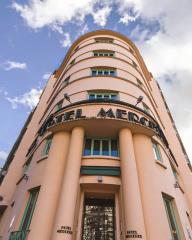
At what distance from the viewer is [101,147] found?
11562 millimetres

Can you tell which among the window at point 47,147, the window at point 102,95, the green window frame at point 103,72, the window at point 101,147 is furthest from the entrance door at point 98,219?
the green window frame at point 103,72

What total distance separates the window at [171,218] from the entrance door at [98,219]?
270 centimetres

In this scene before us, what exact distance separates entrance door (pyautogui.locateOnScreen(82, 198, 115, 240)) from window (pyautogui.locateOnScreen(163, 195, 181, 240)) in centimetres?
270

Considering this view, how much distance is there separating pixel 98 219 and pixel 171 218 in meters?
3.57

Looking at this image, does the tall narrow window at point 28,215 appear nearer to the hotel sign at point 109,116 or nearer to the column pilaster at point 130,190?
the hotel sign at point 109,116

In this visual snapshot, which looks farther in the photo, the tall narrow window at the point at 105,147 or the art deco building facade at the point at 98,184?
the tall narrow window at the point at 105,147

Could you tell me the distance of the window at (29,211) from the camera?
941 centimetres

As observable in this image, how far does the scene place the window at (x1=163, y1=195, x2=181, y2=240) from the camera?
9.18 meters

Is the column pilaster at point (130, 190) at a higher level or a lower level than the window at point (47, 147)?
lower

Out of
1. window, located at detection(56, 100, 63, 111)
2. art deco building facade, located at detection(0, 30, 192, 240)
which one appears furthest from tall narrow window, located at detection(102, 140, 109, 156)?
window, located at detection(56, 100, 63, 111)

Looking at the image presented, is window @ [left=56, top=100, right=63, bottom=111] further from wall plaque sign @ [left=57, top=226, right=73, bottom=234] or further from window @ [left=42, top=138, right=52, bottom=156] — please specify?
wall plaque sign @ [left=57, top=226, right=73, bottom=234]

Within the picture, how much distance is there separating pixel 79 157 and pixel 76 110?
11.3 ft

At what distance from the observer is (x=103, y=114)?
11.4 meters

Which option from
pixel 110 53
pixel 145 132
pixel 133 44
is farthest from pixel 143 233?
pixel 133 44
